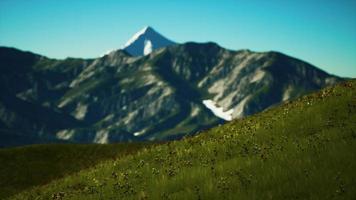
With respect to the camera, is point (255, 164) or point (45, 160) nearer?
point (255, 164)

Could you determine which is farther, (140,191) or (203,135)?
(203,135)

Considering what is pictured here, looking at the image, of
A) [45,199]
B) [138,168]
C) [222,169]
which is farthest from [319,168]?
[45,199]

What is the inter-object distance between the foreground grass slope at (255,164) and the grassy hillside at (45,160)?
2240cm

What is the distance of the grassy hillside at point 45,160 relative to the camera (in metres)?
48.0

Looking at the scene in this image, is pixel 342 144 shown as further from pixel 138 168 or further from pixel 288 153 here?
pixel 138 168

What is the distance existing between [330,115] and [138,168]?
381 inches

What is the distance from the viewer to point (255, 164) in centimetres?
1848

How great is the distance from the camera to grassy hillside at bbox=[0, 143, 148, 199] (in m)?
48.0

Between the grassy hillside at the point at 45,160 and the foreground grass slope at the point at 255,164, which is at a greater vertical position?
the grassy hillside at the point at 45,160

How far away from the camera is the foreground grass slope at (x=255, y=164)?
15664 mm

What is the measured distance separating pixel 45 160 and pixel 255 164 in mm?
39030

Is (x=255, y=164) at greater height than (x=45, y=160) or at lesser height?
lesser

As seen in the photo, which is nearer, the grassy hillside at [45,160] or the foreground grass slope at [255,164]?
the foreground grass slope at [255,164]

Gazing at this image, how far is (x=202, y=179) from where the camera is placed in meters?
18.4
